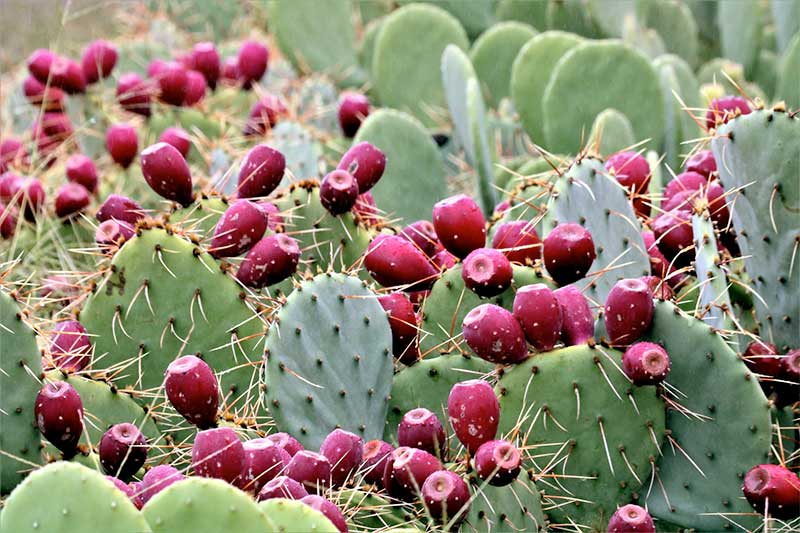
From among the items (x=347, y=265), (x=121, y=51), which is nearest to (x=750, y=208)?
(x=347, y=265)

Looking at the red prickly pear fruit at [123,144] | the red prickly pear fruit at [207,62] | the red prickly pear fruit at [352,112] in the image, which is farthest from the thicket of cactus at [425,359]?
the red prickly pear fruit at [207,62]

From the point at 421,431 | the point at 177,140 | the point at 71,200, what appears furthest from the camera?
the point at 71,200

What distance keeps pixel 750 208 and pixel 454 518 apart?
3.41ft

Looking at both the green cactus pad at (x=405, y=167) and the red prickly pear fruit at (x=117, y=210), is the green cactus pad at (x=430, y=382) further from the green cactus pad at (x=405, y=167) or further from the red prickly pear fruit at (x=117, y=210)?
the green cactus pad at (x=405, y=167)

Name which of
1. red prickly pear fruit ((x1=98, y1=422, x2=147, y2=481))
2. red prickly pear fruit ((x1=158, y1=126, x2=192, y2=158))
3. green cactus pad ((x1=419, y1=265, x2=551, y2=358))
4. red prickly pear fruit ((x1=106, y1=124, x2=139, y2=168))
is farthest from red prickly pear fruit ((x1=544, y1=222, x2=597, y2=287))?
red prickly pear fruit ((x1=106, y1=124, x2=139, y2=168))

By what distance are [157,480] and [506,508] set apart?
0.51 m

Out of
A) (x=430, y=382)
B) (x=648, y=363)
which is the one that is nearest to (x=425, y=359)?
(x=430, y=382)

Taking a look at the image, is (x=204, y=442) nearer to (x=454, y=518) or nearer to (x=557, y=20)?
(x=454, y=518)

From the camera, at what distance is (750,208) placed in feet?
7.42

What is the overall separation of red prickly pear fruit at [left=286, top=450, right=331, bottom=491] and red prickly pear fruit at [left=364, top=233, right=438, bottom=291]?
1.73ft

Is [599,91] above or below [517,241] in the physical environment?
below

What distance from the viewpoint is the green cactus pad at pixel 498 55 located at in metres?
4.06

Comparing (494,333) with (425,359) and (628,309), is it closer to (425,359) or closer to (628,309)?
(628,309)

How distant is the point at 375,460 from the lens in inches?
74.2
